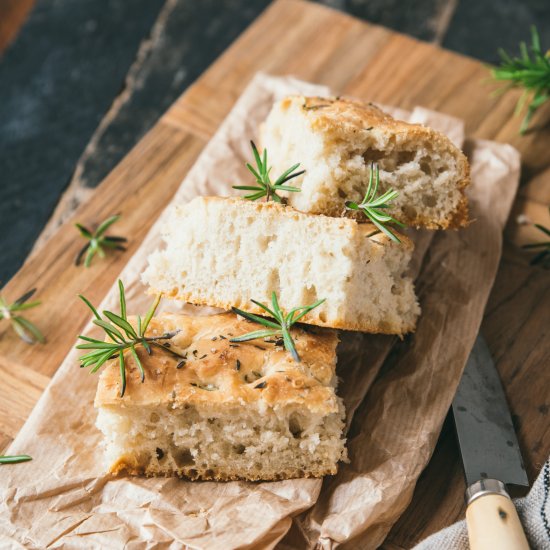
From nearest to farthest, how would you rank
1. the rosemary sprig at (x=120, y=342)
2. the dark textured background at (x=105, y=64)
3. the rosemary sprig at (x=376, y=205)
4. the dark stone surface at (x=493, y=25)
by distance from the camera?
1. the rosemary sprig at (x=120, y=342)
2. the rosemary sprig at (x=376, y=205)
3. the dark textured background at (x=105, y=64)
4. the dark stone surface at (x=493, y=25)

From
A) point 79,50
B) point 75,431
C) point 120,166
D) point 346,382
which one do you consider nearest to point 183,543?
point 75,431

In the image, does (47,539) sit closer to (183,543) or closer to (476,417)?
(183,543)

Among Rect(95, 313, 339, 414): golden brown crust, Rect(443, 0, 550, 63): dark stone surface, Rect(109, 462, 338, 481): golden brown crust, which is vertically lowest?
Rect(109, 462, 338, 481): golden brown crust

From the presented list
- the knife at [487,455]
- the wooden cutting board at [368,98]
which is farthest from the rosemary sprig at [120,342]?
the knife at [487,455]

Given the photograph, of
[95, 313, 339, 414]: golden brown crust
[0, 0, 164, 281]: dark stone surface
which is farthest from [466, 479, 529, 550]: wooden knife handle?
[0, 0, 164, 281]: dark stone surface

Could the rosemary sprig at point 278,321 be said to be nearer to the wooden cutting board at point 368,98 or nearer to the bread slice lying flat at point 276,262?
the bread slice lying flat at point 276,262

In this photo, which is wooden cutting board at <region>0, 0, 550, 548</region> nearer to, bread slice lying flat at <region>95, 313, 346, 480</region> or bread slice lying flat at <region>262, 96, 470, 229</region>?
bread slice lying flat at <region>95, 313, 346, 480</region>

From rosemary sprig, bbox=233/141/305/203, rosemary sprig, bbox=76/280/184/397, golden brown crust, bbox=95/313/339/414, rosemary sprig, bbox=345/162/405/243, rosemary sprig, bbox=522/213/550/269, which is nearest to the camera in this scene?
golden brown crust, bbox=95/313/339/414
